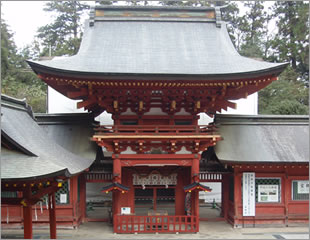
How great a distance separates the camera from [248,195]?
543 inches

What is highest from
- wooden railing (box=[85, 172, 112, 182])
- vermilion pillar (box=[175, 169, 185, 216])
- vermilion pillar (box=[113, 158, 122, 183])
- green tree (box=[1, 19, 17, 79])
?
green tree (box=[1, 19, 17, 79])

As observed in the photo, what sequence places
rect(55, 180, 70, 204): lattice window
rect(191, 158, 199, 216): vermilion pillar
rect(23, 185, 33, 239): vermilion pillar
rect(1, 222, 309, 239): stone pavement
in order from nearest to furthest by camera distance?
1. rect(23, 185, 33, 239): vermilion pillar
2. rect(1, 222, 309, 239): stone pavement
3. rect(191, 158, 199, 216): vermilion pillar
4. rect(55, 180, 70, 204): lattice window

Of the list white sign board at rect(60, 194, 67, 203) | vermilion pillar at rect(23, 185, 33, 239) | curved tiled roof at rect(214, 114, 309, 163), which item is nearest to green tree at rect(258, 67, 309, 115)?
curved tiled roof at rect(214, 114, 309, 163)

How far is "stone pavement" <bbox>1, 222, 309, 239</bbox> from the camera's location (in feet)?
40.7

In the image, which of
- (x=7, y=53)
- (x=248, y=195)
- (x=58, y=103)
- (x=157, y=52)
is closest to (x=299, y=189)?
(x=248, y=195)

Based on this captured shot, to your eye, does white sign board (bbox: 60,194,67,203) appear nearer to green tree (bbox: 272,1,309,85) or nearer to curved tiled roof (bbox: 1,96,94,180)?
curved tiled roof (bbox: 1,96,94,180)

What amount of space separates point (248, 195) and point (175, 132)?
158 inches

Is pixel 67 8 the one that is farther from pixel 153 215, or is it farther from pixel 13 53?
pixel 153 215

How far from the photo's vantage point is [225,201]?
15.2 m

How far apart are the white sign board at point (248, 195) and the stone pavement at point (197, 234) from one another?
739mm

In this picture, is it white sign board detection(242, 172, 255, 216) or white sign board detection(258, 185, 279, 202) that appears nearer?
white sign board detection(242, 172, 255, 216)

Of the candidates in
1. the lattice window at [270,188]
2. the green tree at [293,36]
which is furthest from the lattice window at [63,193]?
the green tree at [293,36]

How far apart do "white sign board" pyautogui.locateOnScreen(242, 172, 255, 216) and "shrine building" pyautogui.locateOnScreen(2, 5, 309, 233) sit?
0.04 m

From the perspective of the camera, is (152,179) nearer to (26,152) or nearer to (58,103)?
(26,152)
